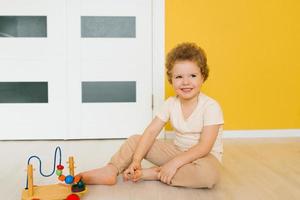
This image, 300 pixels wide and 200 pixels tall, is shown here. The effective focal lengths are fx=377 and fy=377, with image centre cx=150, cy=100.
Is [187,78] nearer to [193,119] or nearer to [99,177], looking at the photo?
[193,119]

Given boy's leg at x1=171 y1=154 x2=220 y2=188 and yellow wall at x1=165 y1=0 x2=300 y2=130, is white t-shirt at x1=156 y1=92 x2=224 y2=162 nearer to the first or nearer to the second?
boy's leg at x1=171 y1=154 x2=220 y2=188

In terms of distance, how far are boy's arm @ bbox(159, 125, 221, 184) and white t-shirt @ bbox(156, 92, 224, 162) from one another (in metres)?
0.03

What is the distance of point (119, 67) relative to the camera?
7.63 feet

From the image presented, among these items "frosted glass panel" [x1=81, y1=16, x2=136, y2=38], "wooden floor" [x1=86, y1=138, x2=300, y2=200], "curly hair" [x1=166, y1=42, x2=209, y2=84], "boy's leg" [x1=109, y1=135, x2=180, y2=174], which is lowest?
"wooden floor" [x1=86, y1=138, x2=300, y2=200]

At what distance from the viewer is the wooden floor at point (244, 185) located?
129 cm

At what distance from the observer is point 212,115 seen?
1.42 m

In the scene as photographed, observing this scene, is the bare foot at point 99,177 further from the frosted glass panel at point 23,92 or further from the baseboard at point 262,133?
the baseboard at point 262,133

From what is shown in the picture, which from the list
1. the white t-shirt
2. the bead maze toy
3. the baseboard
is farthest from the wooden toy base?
the baseboard

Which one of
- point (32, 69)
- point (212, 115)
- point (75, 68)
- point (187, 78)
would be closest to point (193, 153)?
point (212, 115)

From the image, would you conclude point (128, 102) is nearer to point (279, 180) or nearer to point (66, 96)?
point (66, 96)

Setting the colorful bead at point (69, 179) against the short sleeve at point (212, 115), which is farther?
the short sleeve at point (212, 115)

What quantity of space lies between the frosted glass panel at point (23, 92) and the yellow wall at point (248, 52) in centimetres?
77

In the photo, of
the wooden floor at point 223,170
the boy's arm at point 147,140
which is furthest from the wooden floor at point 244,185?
the boy's arm at point 147,140

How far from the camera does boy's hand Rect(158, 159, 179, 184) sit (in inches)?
53.4
